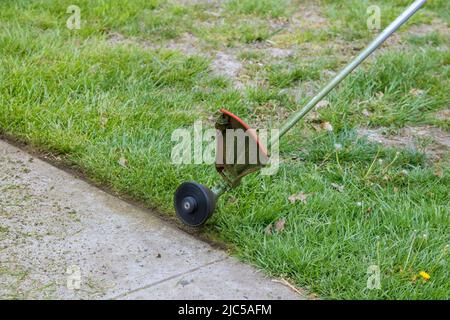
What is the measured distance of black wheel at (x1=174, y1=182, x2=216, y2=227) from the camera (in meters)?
3.38

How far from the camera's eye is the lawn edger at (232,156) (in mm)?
3276

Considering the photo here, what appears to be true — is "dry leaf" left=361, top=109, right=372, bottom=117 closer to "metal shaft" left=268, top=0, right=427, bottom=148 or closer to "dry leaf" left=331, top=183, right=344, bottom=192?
"dry leaf" left=331, top=183, right=344, bottom=192

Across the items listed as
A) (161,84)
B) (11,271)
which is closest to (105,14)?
(161,84)

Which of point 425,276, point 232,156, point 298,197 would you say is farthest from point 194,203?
point 425,276

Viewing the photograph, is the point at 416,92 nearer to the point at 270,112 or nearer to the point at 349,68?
the point at 270,112

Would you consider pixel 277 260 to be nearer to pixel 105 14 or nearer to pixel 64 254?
pixel 64 254

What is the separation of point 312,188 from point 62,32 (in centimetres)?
254

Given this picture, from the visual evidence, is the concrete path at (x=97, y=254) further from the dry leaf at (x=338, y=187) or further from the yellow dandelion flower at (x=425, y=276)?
the dry leaf at (x=338, y=187)

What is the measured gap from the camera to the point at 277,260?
328 centimetres

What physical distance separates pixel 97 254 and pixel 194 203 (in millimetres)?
476

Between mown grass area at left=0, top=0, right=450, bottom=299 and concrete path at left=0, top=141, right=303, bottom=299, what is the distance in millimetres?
134

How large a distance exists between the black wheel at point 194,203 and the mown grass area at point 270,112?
0.44 feet

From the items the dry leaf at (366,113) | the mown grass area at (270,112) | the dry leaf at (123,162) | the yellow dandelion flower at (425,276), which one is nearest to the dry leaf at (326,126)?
the mown grass area at (270,112)

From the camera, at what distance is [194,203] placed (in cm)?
342
